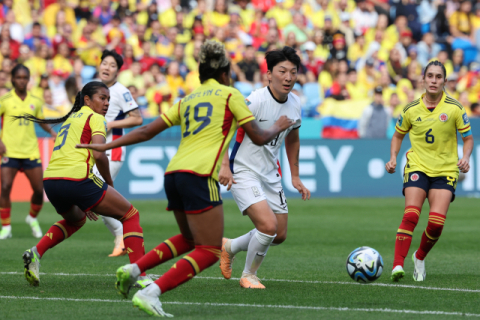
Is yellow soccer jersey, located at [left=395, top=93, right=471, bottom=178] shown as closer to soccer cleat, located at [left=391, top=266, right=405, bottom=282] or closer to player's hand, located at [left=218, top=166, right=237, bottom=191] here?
soccer cleat, located at [left=391, top=266, right=405, bottom=282]

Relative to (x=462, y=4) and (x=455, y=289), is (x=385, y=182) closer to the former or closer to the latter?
(x=462, y=4)

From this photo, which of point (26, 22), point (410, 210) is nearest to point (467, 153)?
point (410, 210)

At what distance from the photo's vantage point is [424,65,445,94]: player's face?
286 inches

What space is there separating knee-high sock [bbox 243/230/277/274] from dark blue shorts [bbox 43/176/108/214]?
4.68 feet

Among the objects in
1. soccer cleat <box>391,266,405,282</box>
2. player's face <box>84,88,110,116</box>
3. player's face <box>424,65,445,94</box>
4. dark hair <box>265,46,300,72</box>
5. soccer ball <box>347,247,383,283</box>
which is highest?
dark hair <box>265,46,300,72</box>

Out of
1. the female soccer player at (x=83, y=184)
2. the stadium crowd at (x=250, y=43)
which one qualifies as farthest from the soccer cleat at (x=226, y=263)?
the stadium crowd at (x=250, y=43)

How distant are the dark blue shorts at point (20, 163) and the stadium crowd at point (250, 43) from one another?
605cm

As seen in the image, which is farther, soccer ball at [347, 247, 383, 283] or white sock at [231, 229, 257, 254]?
white sock at [231, 229, 257, 254]

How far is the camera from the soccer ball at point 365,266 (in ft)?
20.9

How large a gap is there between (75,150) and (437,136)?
360 centimetres

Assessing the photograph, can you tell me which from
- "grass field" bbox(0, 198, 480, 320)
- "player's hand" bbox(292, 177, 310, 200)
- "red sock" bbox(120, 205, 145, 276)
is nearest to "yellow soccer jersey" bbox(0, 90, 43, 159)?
"grass field" bbox(0, 198, 480, 320)

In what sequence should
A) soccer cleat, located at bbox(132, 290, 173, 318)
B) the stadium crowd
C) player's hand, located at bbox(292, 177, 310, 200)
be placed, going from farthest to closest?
the stadium crowd → player's hand, located at bbox(292, 177, 310, 200) → soccer cleat, located at bbox(132, 290, 173, 318)

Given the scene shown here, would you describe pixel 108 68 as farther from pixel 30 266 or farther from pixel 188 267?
pixel 188 267

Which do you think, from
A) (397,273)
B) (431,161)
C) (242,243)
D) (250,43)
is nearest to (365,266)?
(397,273)
